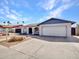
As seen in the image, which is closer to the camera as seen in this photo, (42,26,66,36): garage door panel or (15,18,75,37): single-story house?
(15,18,75,37): single-story house

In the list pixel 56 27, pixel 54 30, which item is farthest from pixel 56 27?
pixel 54 30

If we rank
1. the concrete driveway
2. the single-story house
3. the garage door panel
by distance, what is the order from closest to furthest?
the concrete driveway → the single-story house → the garage door panel

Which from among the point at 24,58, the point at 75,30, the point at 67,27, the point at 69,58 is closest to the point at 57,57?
the point at 69,58

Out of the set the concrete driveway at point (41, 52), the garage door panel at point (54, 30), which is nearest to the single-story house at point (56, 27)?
the garage door panel at point (54, 30)

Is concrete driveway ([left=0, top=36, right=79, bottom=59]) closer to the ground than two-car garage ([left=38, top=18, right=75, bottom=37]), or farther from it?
closer to the ground

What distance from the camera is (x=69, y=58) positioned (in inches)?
254

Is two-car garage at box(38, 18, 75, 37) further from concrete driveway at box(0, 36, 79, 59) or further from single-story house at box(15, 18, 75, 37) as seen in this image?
concrete driveway at box(0, 36, 79, 59)

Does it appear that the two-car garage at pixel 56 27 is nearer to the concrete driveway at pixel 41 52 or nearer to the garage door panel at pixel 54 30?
the garage door panel at pixel 54 30

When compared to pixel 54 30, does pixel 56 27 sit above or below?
above

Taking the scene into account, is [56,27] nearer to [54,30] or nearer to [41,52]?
[54,30]

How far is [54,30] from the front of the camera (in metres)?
21.6

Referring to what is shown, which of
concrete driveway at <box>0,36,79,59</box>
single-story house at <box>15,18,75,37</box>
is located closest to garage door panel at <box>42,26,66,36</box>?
single-story house at <box>15,18,75,37</box>

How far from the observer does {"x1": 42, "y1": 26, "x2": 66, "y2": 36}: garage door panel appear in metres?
20.4

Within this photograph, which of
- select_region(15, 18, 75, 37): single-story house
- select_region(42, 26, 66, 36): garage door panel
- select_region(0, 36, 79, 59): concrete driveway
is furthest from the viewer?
select_region(42, 26, 66, 36): garage door panel
